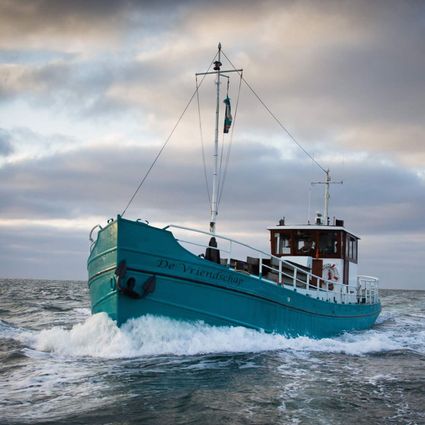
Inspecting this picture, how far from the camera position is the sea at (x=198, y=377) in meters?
7.82

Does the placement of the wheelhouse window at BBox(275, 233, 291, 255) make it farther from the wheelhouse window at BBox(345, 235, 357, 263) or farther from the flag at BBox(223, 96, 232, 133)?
the flag at BBox(223, 96, 232, 133)

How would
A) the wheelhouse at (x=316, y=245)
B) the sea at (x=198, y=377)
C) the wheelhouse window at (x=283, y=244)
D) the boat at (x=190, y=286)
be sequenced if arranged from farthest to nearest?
the wheelhouse window at (x=283, y=244) → the wheelhouse at (x=316, y=245) → the boat at (x=190, y=286) → the sea at (x=198, y=377)

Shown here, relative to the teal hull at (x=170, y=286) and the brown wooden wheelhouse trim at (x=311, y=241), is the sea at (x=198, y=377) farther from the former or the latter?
the brown wooden wheelhouse trim at (x=311, y=241)

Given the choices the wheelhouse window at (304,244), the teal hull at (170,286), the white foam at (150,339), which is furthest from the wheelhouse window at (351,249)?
the white foam at (150,339)

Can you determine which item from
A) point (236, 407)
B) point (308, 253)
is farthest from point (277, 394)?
point (308, 253)

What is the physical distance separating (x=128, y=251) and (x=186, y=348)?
2.59m

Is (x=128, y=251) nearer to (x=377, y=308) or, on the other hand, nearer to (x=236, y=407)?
(x=236, y=407)

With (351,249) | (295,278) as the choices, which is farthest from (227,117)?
(351,249)

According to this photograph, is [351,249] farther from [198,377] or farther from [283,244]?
[198,377]

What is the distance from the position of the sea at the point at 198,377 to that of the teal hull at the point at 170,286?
1.02 ft

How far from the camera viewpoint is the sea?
782 cm

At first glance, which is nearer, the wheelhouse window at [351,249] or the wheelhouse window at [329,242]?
the wheelhouse window at [329,242]

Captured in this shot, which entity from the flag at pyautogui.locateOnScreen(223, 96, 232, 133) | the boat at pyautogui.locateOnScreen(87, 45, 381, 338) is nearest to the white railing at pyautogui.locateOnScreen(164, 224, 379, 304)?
the boat at pyautogui.locateOnScreen(87, 45, 381, 338)

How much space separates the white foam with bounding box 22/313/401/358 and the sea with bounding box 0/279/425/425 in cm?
2
